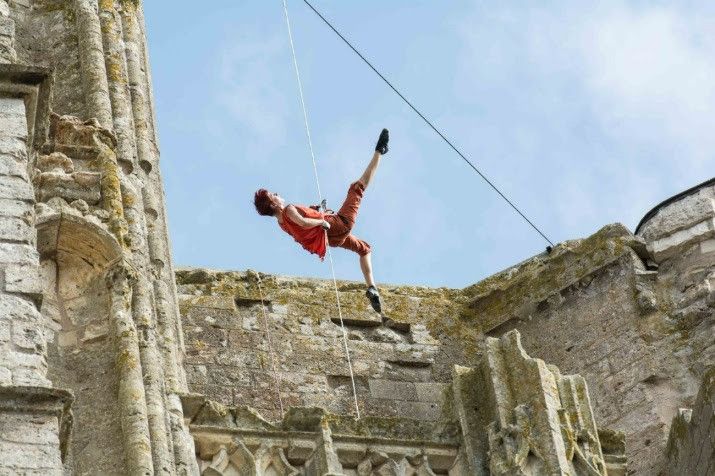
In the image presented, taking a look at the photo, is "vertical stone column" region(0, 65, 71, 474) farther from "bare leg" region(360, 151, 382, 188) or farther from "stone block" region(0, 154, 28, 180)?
"bare leg" region(360, 151, 382, 188)

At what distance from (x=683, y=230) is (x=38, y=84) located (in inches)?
287

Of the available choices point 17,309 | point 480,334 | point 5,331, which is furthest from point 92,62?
point 5,331

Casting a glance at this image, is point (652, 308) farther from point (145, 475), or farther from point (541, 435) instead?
point (145, 475)

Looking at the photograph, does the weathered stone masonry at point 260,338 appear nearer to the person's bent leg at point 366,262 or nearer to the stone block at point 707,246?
the stone block at point 707,246

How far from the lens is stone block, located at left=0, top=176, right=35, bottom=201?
54.7ft

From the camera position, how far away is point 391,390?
72.8ft

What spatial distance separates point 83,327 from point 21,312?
7.20 feet

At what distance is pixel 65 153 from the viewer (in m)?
19.3

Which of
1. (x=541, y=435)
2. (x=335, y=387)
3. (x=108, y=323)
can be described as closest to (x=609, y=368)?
(x=335, y=387)

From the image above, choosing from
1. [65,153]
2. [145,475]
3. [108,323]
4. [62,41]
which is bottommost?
[145,475]

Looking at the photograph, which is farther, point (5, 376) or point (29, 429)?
point (5, 376)

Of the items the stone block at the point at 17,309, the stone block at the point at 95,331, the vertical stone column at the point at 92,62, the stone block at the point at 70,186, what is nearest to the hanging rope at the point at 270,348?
the vertical stone column at the point at 92,62

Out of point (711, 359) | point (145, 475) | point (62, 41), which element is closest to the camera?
point (145, 475)

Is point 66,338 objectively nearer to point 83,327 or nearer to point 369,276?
point 83,327
